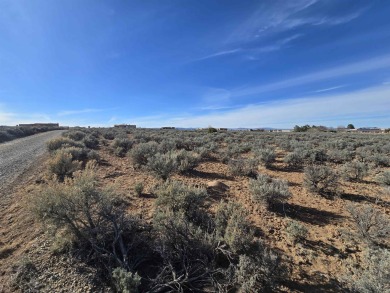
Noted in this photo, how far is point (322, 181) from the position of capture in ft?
26.7

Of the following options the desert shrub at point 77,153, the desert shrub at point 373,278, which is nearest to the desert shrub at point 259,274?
the desert shrub at point 373,278

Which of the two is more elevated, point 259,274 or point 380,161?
point 380,161

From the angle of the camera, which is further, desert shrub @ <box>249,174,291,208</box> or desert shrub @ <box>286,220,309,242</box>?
desert shrub @ <box>249,174,291,208</box>

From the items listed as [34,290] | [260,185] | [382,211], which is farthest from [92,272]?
[382,211]

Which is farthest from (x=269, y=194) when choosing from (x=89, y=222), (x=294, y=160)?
(x=294, y=160)

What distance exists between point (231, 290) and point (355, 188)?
7.15 meters

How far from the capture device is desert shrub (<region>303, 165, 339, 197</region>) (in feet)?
26.1

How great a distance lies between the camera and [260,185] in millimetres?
7488

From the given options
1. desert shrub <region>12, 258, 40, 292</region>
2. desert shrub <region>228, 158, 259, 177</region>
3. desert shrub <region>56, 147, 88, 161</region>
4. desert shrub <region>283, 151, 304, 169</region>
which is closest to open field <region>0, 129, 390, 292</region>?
desert shrub <region>12, 258, 40, 292</region>

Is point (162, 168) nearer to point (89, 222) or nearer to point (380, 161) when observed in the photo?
point (89, 222)

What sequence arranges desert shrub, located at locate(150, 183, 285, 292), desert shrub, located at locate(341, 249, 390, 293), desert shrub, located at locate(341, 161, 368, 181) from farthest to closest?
1. desert shrub, located at locate(341, 161, 368, 181)
2. desert shrub, located at locate(150, 183, 285, 292)
3. desert shrub, located at locate(341, 249, 390, 293)

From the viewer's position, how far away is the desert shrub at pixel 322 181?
26.1ft

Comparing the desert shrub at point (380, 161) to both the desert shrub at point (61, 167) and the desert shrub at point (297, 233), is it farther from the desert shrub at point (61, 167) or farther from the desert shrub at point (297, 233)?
the desert shrub at point (61, 167)

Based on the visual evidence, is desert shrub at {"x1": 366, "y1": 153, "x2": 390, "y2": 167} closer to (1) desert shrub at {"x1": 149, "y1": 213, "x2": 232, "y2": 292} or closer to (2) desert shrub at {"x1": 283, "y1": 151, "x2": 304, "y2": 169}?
(2) desert shrub at {"x1": 283, "y1": 151, "x2": 304, "y2": 169}
